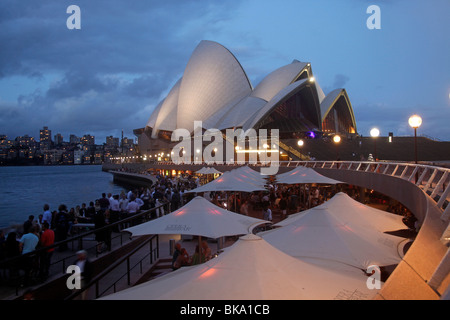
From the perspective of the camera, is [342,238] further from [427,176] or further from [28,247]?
[28,247]

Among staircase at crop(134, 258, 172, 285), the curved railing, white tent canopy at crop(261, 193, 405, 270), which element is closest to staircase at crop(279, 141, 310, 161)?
the curved railing

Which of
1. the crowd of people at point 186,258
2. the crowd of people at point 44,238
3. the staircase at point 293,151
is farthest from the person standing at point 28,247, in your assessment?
the staircase at point 293,151

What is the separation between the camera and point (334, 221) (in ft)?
19.3

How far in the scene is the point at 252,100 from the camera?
49062mm

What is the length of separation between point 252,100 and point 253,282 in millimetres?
47332

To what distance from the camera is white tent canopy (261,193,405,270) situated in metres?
5.02

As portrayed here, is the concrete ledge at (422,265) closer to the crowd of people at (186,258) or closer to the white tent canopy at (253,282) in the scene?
the white tent canopy at (253,282)

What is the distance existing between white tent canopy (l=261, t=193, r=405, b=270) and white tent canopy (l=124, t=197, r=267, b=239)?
946mm

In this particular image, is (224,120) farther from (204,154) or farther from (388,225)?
(388,225)

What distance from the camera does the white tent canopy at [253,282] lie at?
2773mm

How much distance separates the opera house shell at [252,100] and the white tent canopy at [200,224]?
36.2 metres

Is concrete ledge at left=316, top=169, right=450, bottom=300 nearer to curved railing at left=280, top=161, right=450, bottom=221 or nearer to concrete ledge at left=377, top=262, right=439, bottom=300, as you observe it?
concrete ledge at left=377, top=262, right=439, bottom=300

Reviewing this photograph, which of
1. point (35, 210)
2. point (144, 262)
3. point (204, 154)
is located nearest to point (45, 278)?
point (144, 262)

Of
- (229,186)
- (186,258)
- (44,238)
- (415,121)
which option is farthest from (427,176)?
(44,238)
